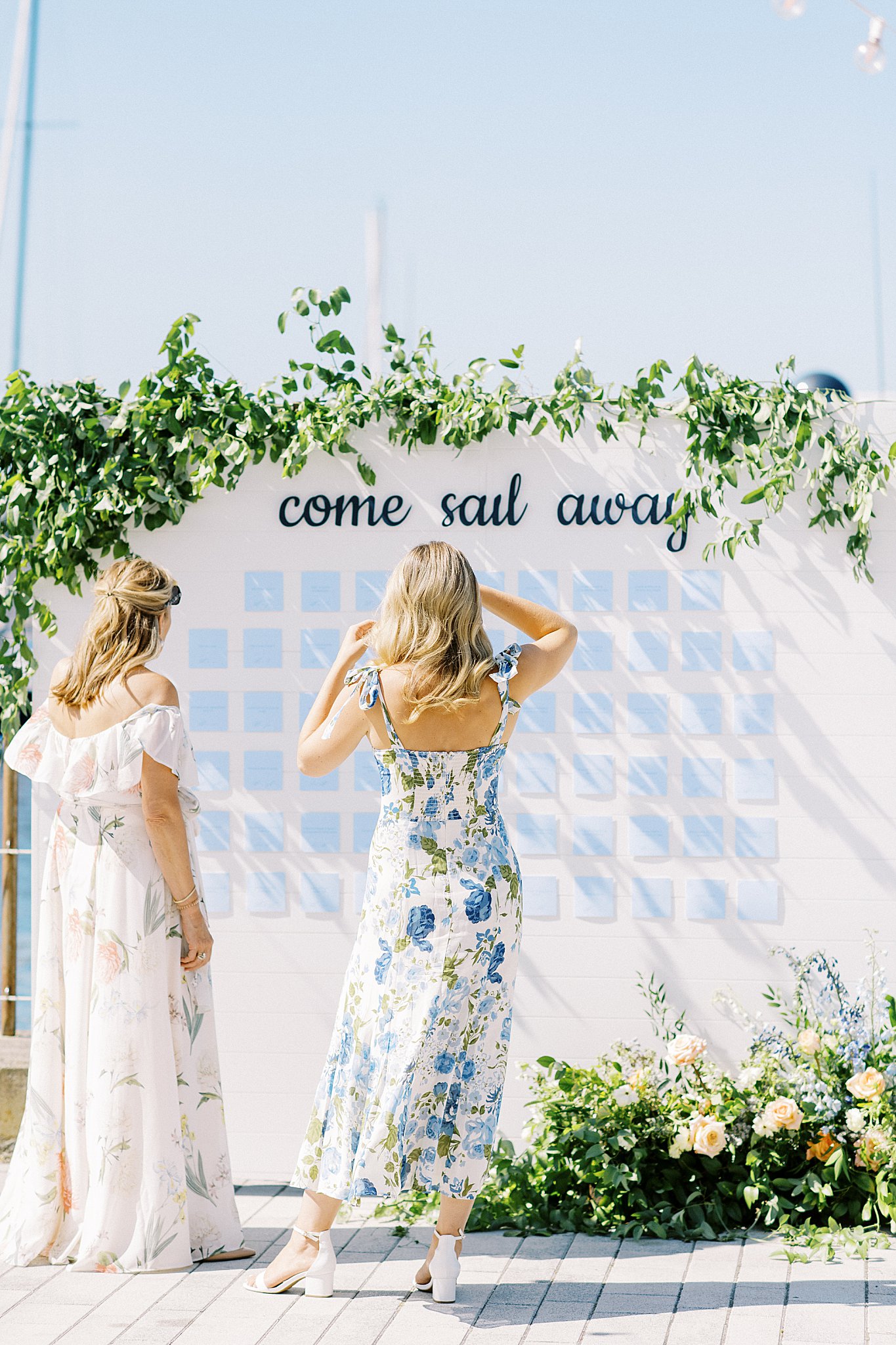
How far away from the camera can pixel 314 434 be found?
3.86 meters

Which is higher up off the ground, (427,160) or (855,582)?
(427,160)

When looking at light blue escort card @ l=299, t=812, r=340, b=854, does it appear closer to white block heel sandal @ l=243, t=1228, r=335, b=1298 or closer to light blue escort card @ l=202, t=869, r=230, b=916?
light blue escort card @ l=202, t=869, r=230, b=916

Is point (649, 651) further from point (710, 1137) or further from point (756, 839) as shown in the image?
point (710, 1137)

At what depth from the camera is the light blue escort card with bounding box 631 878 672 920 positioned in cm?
386

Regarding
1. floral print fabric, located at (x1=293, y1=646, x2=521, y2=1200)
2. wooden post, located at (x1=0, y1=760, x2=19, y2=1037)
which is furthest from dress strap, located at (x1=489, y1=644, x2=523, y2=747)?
wooden post, located at (x1=0, y1=760, x2=19, y2=1037)

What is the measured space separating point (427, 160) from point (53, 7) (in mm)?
3236

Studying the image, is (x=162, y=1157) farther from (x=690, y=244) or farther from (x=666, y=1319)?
(x=690, y=244)

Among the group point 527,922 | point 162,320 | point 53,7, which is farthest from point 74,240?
point 527,922

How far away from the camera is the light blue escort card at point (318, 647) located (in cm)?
403

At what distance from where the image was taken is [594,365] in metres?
3.85

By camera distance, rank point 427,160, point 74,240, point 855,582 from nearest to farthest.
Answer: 1. point 855,582
2. point 427,160
3. point 74,240

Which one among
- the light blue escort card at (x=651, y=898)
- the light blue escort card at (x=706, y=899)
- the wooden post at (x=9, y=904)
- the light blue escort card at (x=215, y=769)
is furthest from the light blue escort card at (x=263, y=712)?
the light blue escort card at (x=706, y=899)

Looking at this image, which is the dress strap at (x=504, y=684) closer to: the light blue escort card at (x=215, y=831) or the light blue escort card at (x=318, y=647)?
the light blue escort card at (x=318, y=647)

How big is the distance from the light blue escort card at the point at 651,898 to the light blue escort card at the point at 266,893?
1018 millimetres
